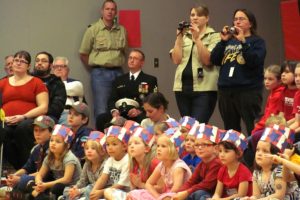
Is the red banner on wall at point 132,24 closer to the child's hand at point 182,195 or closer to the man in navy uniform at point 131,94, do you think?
the man in navy uniform at point 131,94

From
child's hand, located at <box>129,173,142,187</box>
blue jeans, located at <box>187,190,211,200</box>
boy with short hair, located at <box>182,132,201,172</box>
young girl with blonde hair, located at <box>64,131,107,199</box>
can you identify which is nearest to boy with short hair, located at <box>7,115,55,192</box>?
young girl with blonde hair, located at <box>64,131,107,199</box>

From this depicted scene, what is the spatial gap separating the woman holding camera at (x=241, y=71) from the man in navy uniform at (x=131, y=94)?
3.75 ft

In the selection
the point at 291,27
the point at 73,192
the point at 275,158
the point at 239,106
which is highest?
the point at 291,27

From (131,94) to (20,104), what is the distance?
47.2 inches

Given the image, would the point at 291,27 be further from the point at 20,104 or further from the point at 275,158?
the point at 275,158

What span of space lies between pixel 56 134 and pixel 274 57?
13.2ft

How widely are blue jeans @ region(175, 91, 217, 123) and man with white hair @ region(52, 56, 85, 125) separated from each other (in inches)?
47.4

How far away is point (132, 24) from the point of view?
928 cm

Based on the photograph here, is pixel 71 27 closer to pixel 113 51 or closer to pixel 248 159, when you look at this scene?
pixel 113 51

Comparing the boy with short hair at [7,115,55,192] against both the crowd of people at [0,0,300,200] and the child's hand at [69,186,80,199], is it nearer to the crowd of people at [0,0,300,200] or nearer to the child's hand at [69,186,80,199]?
the crowd of people at [0,0,300,200]

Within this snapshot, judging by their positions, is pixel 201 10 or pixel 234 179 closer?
pixel 234 179

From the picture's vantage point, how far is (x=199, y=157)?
5.60 meters

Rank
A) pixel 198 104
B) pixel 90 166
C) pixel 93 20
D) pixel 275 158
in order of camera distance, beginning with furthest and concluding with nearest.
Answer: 1. pixel 93 20
2. pixel 198 104
3. pixel 90 166
4. pixel 275 158

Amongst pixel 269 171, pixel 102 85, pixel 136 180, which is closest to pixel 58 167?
pixel 136 180
